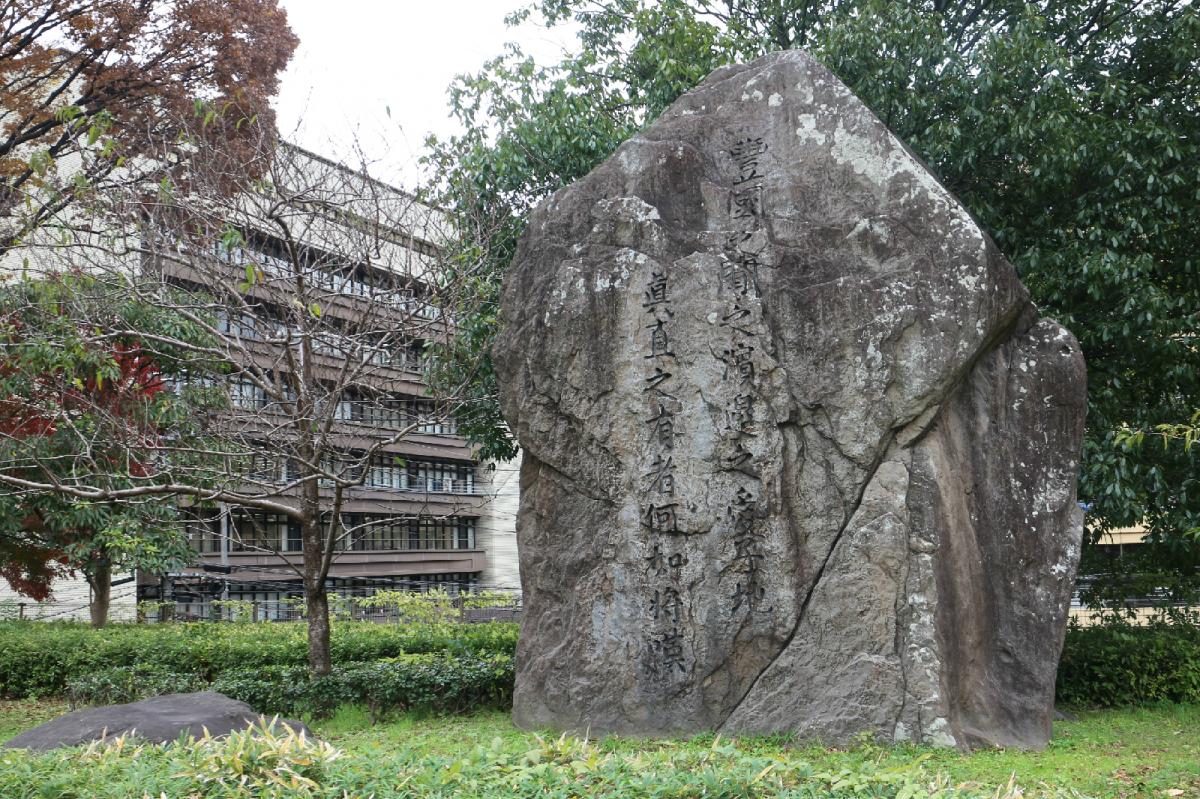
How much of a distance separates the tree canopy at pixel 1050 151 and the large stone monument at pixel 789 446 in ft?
6.26

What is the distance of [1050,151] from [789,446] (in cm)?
449

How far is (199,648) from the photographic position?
11.6 meters

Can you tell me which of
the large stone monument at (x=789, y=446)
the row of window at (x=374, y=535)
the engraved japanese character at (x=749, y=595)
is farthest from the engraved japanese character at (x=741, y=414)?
the row of window at (x=374, y=535)

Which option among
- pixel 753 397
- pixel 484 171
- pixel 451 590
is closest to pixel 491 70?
pixel 484 171

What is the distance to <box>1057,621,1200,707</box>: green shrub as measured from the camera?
31.2 feet

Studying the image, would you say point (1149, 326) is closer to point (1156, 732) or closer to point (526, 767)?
point (1156, 732)

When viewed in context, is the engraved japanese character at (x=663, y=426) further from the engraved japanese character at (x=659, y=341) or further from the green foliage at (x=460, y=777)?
the green foliage at (x=460, y=777)

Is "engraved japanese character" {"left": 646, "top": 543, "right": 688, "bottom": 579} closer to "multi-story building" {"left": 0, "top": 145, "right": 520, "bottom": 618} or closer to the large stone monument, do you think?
the large stone monument

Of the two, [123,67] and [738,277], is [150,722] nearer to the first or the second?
[738,277]

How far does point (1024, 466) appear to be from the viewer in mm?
7562

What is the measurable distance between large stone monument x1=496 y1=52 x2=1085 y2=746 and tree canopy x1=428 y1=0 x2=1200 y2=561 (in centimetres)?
191

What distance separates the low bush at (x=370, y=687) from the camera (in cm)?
934

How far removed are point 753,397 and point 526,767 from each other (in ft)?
13.3

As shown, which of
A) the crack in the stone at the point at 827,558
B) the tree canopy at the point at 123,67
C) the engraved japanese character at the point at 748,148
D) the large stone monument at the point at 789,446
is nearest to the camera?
the large stone monument at the point at 789,446
